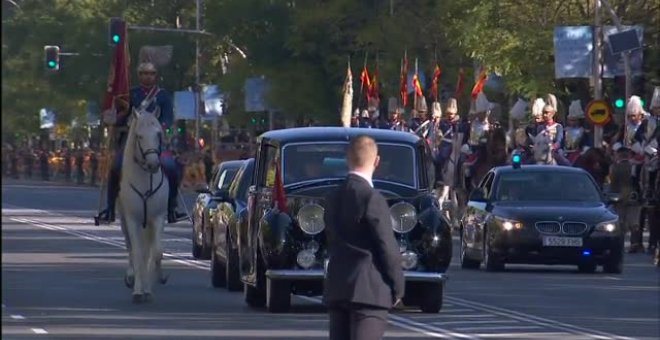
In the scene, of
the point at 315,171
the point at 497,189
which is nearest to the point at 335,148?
the point at 315,171

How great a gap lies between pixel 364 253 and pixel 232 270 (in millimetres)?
10927

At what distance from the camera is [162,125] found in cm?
1944

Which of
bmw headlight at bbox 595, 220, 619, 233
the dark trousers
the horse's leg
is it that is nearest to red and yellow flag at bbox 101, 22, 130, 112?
the horse's leg

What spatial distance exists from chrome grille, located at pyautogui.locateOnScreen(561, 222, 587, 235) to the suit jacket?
1533cm

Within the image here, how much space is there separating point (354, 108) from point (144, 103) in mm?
41352

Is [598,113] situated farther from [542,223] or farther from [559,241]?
[559,241]

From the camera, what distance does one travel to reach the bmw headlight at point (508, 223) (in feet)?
81.2

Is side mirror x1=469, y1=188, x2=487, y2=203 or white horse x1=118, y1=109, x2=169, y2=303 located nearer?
white horse x1=118, y1=109, x2=169, y2=303

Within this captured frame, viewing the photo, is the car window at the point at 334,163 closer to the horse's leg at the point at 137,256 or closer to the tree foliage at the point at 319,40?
the horse's leg at the point at 137,256

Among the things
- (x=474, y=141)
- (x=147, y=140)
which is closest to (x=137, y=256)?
(x=147, y=140)

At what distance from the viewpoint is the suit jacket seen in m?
9.38

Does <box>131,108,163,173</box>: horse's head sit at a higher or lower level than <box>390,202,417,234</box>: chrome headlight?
higher

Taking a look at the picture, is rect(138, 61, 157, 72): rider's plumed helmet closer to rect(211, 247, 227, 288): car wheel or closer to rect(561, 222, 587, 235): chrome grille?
rect(211, 247, 227, 288): car wheel

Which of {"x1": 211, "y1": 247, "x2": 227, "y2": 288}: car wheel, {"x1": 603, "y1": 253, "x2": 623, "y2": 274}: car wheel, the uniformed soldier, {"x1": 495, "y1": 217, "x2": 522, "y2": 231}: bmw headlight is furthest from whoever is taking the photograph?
the uniformed soldier
